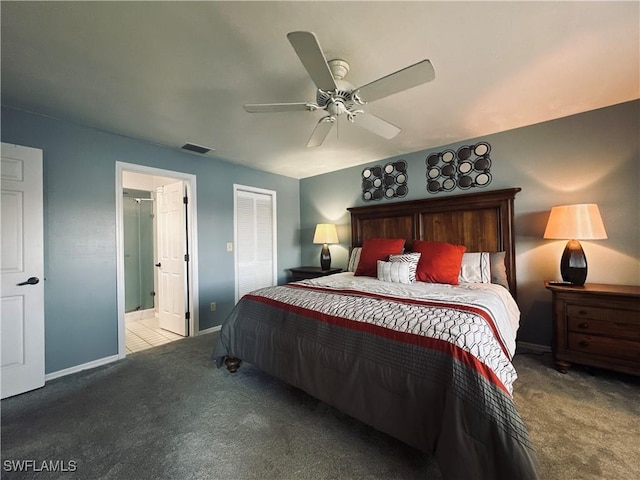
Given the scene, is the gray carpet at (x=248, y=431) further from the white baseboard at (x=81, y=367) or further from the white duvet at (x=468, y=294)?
the white duvet at (x=468, y=294)

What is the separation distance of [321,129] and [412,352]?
1758 mm

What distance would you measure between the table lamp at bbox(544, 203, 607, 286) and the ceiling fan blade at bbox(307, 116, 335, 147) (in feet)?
7.20

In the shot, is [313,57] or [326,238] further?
[326,238]

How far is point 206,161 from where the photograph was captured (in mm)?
3740

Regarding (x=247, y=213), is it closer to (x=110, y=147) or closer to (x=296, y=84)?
(x=110, y=147)

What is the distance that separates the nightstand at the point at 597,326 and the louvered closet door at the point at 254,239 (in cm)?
363

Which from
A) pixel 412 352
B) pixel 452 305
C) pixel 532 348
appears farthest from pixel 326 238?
pixel 412 352

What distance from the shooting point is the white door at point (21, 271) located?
2178mm

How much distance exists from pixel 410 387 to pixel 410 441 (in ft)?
0.89

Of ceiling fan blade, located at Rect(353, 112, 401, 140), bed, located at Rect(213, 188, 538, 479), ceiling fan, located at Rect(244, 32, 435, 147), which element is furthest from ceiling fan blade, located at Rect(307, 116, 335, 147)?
bed, located at Rect(213, 188, 538, 479)

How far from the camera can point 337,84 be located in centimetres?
176

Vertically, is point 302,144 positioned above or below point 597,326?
above

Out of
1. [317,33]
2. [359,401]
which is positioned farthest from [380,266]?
[317,33]

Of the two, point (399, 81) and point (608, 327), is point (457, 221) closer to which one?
point (608, 327)
